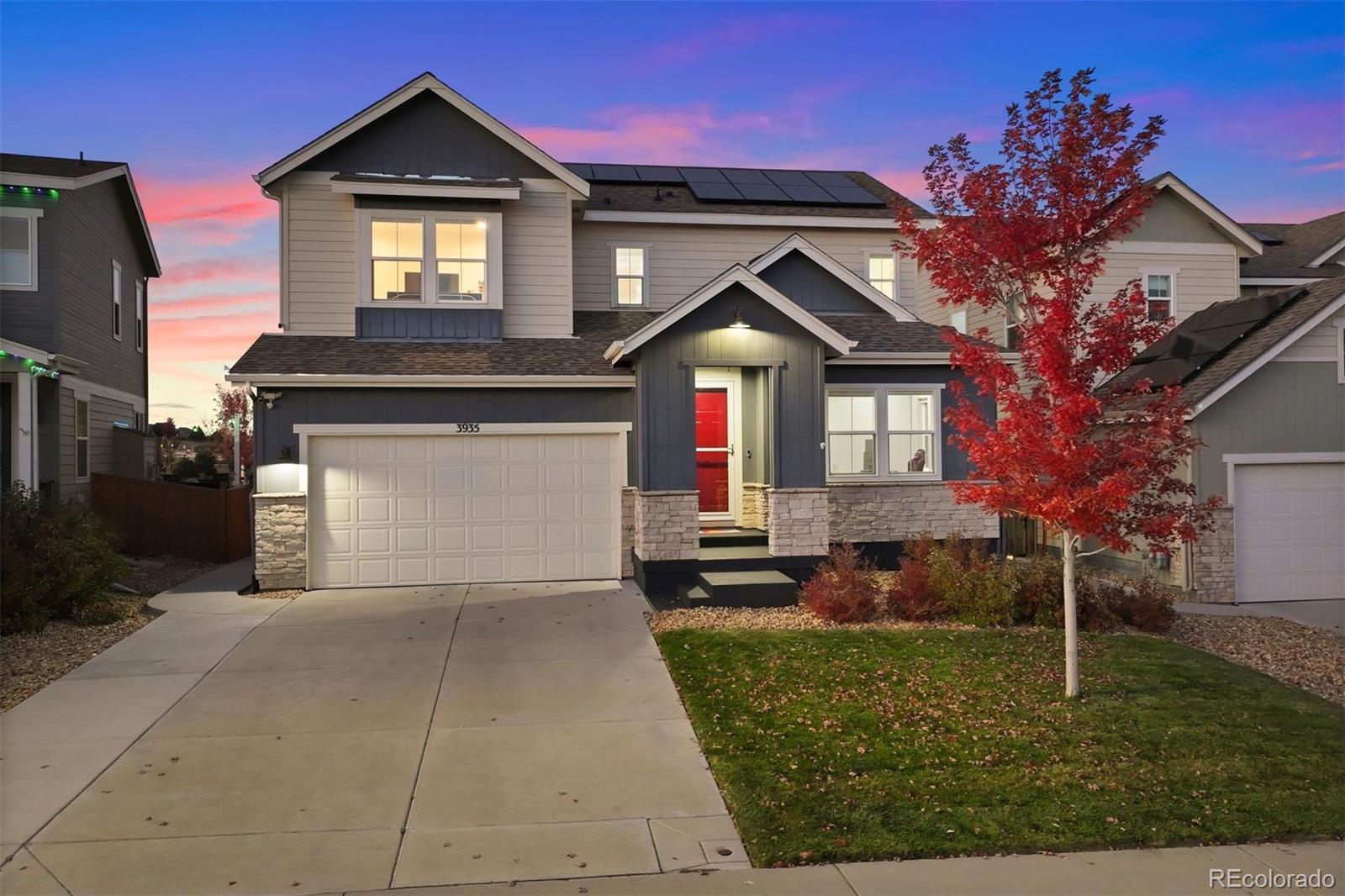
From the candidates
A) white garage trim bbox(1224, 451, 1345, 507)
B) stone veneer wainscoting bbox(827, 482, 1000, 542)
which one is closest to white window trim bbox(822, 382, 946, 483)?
stone veneer wainscoting bbox(827, 482, 1000, 542)

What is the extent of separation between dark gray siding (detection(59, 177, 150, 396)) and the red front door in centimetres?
1019

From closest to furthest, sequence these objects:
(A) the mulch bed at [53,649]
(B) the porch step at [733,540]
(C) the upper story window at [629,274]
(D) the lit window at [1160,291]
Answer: (A) the mulch bed at [53,649], (B) the porch step at [733,540], (C) the upper story window at [629,274], (D) the lit window at [1160,291]

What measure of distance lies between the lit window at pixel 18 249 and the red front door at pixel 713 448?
467 inches

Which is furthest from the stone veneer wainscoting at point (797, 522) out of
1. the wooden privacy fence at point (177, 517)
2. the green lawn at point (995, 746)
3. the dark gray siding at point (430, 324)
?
the wooden privacy fence at point (177, 517)

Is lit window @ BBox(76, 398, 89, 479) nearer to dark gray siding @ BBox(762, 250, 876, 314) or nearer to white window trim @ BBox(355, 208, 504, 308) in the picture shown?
white window trim @ BBox(355, 208, 504, 308)

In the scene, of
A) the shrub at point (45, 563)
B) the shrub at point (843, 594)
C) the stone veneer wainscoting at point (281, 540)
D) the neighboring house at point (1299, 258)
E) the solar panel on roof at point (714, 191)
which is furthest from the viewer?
the neighboring house at point (1299, 258)

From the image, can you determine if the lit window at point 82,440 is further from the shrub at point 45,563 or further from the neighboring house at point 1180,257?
the neighboring house at point 1180,257

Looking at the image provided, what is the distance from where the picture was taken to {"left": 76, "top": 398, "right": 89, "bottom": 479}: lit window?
15898 millimetres

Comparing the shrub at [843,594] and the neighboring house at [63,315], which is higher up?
the neighboring house at [63,315]

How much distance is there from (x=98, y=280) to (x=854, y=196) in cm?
1549

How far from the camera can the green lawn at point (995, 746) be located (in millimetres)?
4848

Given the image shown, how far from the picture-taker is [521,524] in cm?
1297

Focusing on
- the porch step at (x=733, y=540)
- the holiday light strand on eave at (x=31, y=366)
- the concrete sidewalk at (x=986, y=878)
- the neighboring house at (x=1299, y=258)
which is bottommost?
the concrete sidewalk at (x=986, y=878)

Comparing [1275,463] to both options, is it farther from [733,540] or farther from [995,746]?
[995,746]
